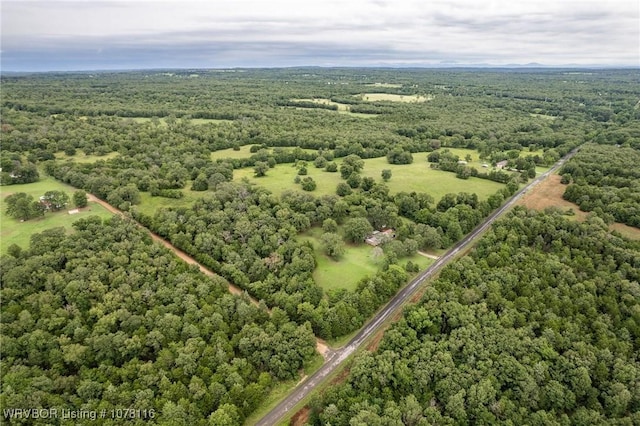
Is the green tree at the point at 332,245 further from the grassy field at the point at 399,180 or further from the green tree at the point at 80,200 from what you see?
the green tree at the point at 80,200

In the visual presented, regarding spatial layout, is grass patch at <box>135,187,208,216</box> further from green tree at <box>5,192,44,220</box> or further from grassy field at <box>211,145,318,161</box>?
grassy field at <box>211,145,318,161</box>

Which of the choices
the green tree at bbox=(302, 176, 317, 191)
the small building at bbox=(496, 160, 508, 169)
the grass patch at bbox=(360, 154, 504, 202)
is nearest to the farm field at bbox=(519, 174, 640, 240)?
the grass patch at bbox=(360, 154, 504, 202)

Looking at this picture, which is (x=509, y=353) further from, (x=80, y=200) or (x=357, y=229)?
(x=80, y=200)

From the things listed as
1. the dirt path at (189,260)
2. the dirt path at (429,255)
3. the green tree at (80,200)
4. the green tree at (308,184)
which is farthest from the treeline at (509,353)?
the green tree at (80,200)

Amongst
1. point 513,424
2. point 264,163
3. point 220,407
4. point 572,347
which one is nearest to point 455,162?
point 264,163

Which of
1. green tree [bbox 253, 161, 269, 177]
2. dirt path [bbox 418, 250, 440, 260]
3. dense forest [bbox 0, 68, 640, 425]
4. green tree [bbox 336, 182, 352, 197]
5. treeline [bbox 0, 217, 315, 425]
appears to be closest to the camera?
treeline [bbox 0, 217, 315, 425]

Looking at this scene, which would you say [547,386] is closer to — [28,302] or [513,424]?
[513,424]
